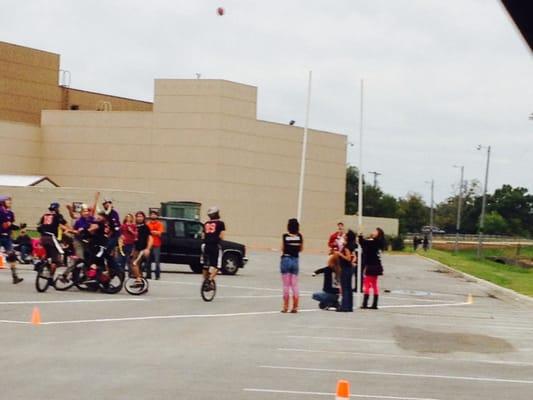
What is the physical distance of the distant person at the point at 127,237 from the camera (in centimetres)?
2631

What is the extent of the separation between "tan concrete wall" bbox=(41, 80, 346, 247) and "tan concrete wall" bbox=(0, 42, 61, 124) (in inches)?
174

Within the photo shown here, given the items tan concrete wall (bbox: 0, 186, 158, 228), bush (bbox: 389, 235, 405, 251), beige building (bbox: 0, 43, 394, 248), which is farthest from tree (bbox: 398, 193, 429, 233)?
tan concrete wall (bbox: 0, 186, 158, 228)

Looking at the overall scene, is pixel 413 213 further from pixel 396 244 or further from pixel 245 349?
pixel 245 349

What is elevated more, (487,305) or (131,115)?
(131,115)

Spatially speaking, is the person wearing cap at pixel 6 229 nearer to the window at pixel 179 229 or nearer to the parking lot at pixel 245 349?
the parking lot at pixel 245 349

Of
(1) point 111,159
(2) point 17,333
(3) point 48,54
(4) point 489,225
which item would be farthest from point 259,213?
(4) point 489,225

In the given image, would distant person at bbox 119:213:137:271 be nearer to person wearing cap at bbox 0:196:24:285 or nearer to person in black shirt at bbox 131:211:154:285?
person in black shirt at bbox 131:211:154:285

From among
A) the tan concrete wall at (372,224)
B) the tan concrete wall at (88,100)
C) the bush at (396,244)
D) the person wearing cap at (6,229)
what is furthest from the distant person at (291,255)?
the tan concrete wall at (88,100)

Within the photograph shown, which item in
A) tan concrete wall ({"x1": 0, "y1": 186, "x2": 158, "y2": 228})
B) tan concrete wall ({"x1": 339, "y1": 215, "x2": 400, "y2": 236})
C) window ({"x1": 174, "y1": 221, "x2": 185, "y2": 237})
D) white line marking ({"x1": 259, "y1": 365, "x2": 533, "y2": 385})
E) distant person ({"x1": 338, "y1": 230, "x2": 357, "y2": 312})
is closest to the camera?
white line marking ({"x1": 259, "y1": 365, "x2": 533, "y2": 385})

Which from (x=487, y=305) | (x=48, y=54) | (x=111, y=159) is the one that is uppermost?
(x=48, y=54)

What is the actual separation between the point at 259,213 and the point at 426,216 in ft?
296

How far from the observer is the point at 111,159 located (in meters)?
80.5

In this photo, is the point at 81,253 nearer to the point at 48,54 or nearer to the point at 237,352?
the point at 237,352

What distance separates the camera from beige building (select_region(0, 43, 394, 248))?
78938 mm
